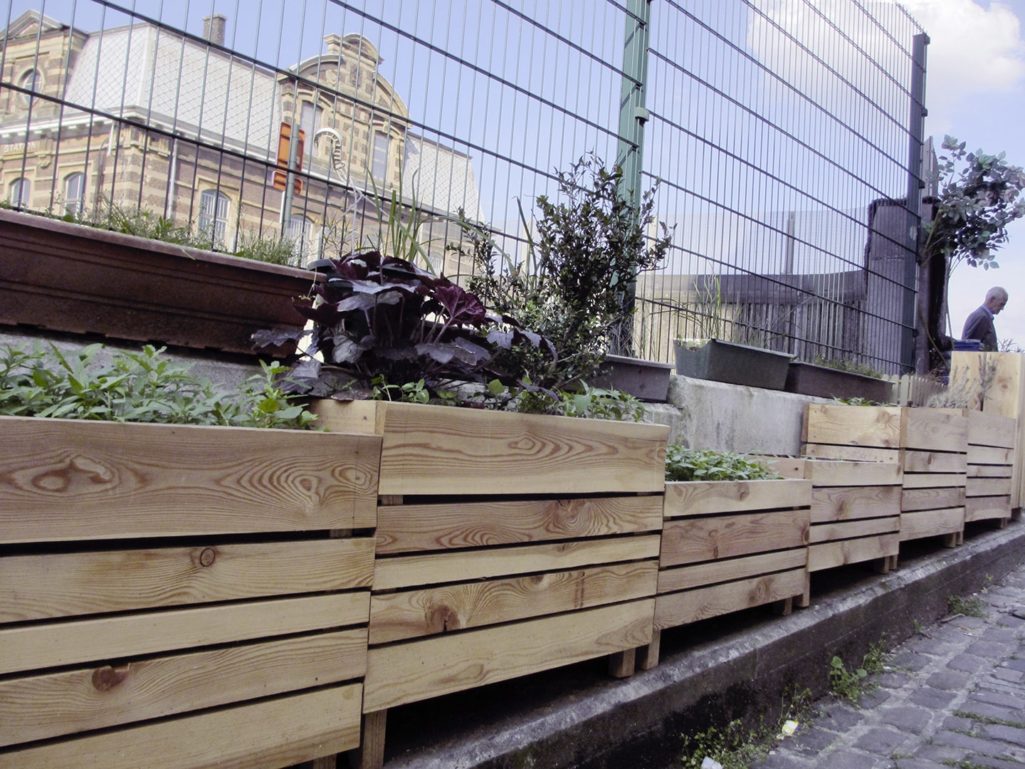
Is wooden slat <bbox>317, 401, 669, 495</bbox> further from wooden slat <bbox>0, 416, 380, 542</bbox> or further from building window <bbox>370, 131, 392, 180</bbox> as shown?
building window <bbox>370, 131, 392, 180</bbox>

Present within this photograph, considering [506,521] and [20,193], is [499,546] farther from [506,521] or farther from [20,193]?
[20,193]

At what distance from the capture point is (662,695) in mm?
2439

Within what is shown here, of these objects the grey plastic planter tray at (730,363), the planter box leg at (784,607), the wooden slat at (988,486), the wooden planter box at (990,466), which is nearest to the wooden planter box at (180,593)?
the planter box leg at (784,607)

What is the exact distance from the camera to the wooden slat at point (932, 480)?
4.36m

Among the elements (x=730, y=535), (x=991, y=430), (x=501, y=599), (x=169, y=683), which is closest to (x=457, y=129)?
(x=730, y=535)

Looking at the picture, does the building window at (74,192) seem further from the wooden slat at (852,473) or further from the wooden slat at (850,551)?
the wooden slat at (850,551)

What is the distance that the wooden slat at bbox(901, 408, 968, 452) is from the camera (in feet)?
14.2

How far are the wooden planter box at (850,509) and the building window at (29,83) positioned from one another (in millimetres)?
2931

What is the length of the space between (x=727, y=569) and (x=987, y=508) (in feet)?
12.5

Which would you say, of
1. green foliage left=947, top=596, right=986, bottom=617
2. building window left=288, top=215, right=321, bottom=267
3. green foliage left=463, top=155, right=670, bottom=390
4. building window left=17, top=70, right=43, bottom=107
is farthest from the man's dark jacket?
building window left=17, top=70, right=43, bottom=107

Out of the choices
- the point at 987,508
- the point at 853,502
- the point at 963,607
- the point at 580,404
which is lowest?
the point at 963,607

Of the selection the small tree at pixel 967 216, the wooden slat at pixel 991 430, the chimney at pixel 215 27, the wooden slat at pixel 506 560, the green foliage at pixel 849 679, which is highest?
the small tree at pixel 967 216

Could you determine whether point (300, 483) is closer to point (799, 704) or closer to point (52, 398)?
point (52, 398)

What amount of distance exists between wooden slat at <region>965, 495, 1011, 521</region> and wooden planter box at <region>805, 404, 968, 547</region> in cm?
29
